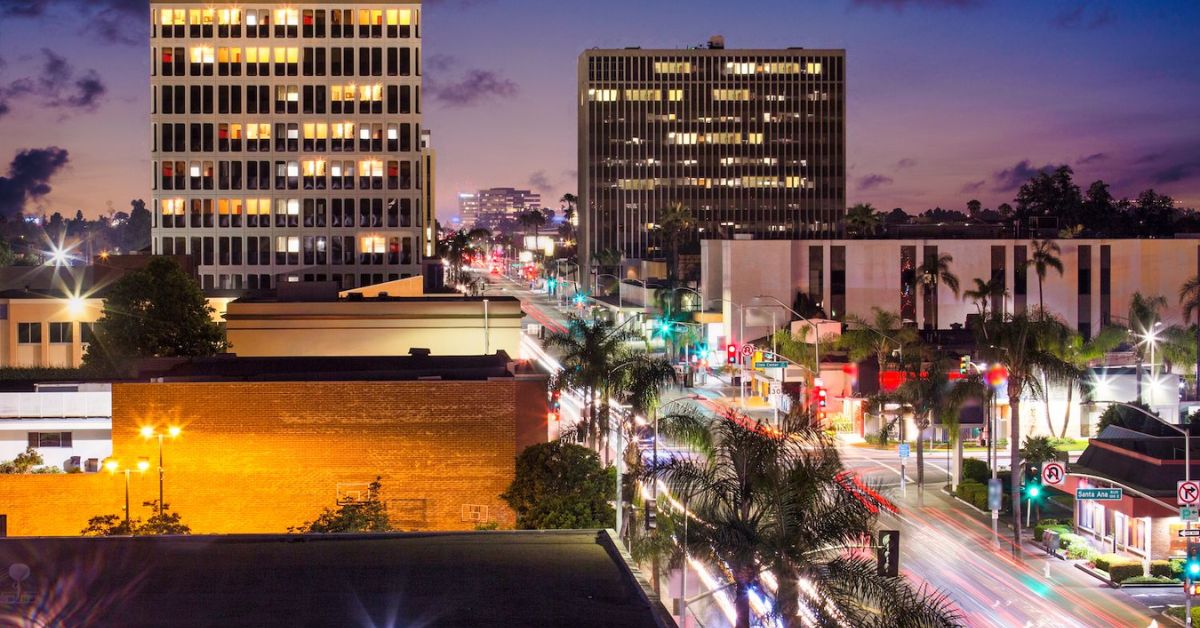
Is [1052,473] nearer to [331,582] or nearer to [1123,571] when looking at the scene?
[1123,571]

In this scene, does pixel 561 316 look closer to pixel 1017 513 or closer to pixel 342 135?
pixel 342 135

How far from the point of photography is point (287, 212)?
115 m

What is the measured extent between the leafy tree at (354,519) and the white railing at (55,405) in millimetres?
8110

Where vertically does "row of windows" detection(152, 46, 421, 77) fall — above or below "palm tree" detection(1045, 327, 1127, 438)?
above

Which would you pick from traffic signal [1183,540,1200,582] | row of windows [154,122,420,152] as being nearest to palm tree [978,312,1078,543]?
traffic signal [1183,540,1200,582]

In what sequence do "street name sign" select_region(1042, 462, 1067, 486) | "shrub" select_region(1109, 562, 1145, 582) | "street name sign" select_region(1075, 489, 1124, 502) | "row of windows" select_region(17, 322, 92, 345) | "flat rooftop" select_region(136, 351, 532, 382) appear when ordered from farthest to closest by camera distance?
"row of windows" select_region(17, 322, 92, 345) < "street name sign" select_region(1042, 462, 1067, 486) < "flat rooftop" select_region(136, 351, 532, 382) < "shrub" select_region(1109, 562, 1145, 582) < "street name sign" select_region(1075, 489, 1124, 502)

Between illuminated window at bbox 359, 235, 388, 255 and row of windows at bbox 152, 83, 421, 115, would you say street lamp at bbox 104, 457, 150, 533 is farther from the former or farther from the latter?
row of windows at bbox 152, 83, 421, 115

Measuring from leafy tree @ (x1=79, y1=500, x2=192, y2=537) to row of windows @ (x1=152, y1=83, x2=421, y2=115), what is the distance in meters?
81.2

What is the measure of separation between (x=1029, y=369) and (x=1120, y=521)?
6763 millimetres

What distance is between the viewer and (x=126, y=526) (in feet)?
111

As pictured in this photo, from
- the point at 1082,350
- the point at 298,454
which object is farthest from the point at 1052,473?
the point at 1082,350

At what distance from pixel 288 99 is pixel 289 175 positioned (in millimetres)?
7223

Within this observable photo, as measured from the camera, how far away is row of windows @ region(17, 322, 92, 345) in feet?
258

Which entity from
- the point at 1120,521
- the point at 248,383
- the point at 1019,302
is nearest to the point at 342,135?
the point at 1019,302
